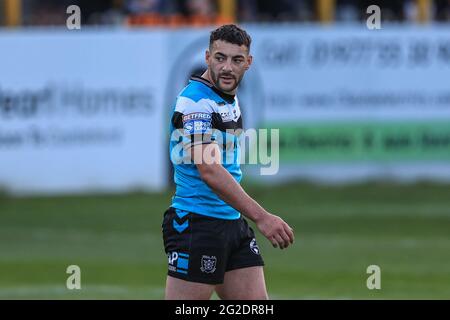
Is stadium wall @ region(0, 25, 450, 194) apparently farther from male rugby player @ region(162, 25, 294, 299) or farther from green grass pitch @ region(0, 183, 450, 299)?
male rugby player @ region(162, 25, 294, 299)

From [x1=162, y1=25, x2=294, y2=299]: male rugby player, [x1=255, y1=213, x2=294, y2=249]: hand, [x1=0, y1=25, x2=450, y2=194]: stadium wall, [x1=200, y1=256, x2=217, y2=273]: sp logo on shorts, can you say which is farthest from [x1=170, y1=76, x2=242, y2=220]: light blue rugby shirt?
Answer: [x1=0, y1=25, x2=450, y2=194]: stadium wall

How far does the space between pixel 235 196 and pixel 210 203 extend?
1.48 ft

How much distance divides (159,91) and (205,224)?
13056 millimetres

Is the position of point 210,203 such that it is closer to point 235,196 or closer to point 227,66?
point 235,196

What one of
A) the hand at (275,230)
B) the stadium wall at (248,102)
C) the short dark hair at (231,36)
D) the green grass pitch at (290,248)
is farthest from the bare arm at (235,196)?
the stadium wall at (248,102)

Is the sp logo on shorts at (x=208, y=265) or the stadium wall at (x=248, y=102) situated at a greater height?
the stadium wall at (x=248, y=102)

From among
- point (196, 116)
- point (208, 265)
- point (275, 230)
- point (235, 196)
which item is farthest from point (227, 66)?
point (208, 265)

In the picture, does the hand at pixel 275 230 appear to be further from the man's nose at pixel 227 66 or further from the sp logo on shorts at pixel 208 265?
the man's nose at pixel 227 66

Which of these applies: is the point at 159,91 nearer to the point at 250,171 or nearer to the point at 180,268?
the point at 250,171

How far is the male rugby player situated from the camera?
303 inches

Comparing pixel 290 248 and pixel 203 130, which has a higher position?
pixel 203 130

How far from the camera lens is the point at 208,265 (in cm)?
779

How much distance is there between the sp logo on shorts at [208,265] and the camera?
778 cm

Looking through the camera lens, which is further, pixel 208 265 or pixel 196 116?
pixel 208 265
